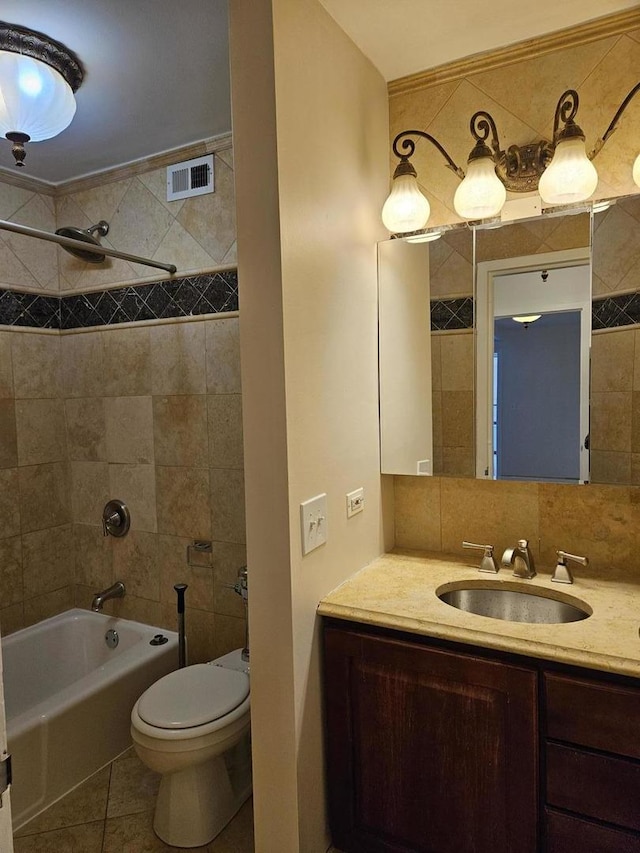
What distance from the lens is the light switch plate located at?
1.56 m

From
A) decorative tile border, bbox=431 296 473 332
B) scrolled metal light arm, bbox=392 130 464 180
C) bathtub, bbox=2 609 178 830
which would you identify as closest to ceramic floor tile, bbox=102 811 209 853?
bathtub, bbox=2 609 178 830

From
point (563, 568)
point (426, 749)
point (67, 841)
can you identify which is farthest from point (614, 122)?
point (67, 841)

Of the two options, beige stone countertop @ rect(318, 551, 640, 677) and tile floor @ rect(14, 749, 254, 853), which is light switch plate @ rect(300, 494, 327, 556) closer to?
beige stone countertop @ rect(318, 551, 640, 677)

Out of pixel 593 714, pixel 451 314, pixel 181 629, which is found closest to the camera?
pixel 593 714

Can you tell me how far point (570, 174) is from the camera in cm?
169

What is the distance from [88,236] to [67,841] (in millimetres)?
2477

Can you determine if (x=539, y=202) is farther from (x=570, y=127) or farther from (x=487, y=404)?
(x=487, y=404)

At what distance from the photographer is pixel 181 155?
8.59 feet

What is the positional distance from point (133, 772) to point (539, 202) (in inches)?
104

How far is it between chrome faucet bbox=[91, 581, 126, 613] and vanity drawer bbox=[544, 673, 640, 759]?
2.17 meters

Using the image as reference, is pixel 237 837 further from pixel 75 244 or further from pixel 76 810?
pixel 75 244

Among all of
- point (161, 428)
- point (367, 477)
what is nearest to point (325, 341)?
point (367, 477)

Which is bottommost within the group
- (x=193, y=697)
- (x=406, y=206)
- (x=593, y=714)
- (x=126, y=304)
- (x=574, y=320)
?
(x=193, y=697)

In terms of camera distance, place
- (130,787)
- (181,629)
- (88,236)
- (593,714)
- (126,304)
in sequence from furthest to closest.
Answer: (126,304)
(88,236)
(181,629)
(130,787)
(593,714)
